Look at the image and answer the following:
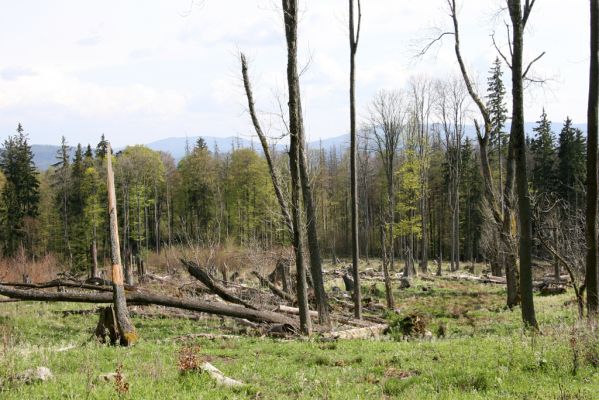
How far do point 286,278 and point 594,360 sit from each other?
13.7 m

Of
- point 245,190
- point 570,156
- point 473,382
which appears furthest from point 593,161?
point 245,190

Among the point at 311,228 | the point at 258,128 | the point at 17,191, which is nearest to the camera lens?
the point at 311,228

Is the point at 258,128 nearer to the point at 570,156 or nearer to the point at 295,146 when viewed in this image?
the point at 295,146

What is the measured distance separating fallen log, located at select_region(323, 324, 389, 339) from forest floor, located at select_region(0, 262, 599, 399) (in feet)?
2.69

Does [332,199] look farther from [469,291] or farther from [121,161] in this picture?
[469,291]

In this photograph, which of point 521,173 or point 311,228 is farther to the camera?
point 311,228

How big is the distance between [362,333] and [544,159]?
4833cm

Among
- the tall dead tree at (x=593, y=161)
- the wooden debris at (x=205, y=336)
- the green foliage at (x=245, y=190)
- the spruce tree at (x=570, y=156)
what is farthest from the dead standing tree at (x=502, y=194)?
the green foliage at (x=245, y=190)

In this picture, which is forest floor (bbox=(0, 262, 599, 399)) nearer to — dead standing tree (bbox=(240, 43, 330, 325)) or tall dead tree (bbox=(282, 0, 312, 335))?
tall dead tree (bbox=(282, 0, 312, 335))

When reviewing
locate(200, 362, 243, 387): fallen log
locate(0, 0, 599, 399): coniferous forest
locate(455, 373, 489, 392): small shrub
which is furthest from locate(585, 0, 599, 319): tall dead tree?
locate(200, 362, 243, 387): fallen log

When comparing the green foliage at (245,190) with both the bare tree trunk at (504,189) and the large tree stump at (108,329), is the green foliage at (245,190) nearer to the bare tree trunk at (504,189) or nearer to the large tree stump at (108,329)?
the bare tree trunk at (504,189)

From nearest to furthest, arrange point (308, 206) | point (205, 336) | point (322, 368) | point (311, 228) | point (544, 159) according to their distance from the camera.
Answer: point (322, 368) < point (205, 336) < point (311, 228) < point (308, 206) < point (544, 159)

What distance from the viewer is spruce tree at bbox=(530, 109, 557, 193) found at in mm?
53484

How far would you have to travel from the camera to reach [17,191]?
60531mm
